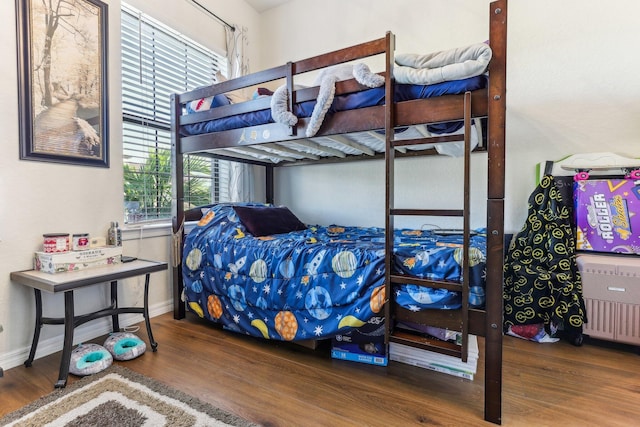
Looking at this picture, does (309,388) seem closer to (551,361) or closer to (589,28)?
(551,361)

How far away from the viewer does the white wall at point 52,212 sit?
1.71 m

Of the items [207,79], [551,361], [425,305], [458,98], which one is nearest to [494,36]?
[458,98]

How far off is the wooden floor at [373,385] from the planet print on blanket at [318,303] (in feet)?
0.96

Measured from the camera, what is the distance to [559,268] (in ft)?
6.72

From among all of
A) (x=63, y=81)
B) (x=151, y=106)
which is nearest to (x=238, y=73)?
(x=151, y=106)

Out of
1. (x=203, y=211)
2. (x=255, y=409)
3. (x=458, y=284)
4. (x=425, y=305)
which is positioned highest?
(x=203, y=211)

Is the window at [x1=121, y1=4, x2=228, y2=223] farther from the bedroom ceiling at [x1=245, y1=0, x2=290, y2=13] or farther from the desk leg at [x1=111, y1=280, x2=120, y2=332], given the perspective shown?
the bedroom ceiling at [x1=245, y1=0, x2=290, y2=13]

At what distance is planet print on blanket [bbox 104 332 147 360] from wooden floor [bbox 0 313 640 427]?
0.14ft

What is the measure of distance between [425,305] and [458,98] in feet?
3.05

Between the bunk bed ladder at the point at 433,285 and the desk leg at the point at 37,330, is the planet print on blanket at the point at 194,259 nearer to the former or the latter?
the desk leg at the point at 37,330

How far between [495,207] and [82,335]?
250 cm

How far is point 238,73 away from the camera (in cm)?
322

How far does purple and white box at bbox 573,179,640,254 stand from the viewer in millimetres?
2051

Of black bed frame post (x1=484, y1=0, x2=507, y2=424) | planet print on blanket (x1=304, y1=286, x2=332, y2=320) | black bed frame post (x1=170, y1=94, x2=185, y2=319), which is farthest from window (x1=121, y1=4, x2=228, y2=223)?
black bed frame post (x1=484, y1=0, x2=507, y2=424)
